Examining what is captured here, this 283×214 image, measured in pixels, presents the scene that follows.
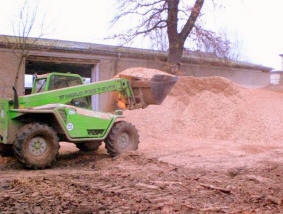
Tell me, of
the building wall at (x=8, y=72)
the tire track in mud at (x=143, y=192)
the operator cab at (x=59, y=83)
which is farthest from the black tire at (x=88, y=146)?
the building wall at (x=8, y=72)

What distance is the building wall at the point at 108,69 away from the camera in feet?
48.8

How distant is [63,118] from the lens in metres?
7.65

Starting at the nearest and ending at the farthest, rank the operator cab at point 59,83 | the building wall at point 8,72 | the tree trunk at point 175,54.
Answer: the operator cab at point 59,83 < the building wall at point 8,72 < the tree trunk at point 175,54

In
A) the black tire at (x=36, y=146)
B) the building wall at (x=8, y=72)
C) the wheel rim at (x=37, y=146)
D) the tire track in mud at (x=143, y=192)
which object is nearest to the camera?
the tire track in mud at (x=143, y=192)

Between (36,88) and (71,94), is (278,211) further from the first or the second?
(36,88)

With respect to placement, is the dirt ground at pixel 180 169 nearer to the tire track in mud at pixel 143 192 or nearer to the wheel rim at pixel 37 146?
the tire track in mud at pixel 143 192

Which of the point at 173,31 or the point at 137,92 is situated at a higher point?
the point at 173,31

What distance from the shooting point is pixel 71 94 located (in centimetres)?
823

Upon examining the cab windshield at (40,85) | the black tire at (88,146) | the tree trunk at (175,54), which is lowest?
the black tire at (88,146)

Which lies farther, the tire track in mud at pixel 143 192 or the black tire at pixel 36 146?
the black tire at pixel 36 146

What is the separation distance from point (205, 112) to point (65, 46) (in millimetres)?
7021

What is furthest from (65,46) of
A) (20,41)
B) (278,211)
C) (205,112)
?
(278,211)

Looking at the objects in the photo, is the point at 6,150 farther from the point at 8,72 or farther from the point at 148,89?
the point at 8,72

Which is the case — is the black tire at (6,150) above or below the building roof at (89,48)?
below
